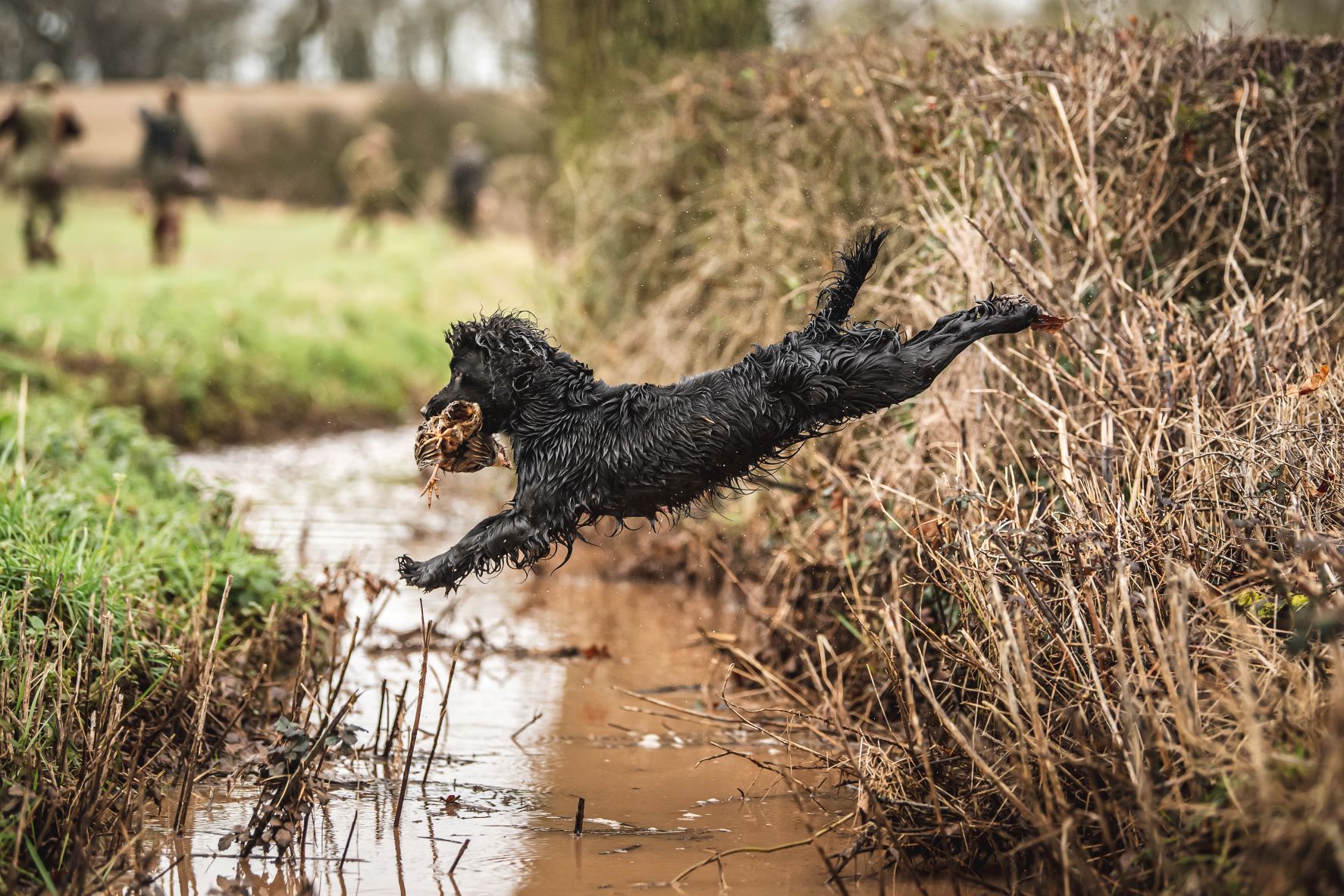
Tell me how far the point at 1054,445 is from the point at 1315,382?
3.41 feet

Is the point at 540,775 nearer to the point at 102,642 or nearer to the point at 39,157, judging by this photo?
the point at 102,642

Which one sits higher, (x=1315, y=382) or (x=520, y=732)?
(x=1315, y=382)

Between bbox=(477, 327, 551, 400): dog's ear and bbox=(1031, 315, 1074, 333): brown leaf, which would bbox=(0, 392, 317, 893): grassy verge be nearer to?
bbox=(477, 327, 551, 400): dog's ear

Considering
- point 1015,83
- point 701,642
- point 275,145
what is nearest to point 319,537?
point 701,642

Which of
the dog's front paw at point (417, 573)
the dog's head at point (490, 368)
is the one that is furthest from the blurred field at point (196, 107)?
the dog's front paw at point (417, 573)

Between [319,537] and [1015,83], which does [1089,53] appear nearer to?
[1015,83]

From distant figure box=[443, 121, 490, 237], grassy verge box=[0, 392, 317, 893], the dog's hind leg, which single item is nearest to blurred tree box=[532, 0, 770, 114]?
grassy verge box=[0, 392, 317, 893]

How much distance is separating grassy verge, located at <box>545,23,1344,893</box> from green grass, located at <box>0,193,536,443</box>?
3.18 metres

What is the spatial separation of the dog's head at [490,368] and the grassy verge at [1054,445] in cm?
133

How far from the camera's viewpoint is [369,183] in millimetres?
25656

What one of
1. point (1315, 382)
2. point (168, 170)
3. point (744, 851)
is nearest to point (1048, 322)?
point (1315, 382)

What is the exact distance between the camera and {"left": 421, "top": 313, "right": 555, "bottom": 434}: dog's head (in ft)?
14.2

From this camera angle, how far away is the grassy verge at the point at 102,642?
13.0 ft

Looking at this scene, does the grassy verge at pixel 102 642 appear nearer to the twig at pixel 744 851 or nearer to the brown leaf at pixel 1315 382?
the twig at pixel 744 851
